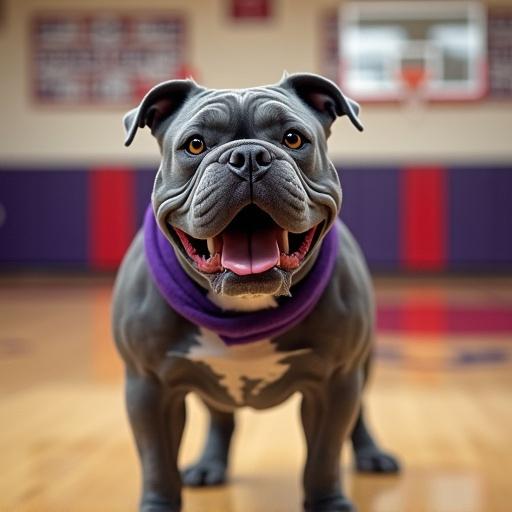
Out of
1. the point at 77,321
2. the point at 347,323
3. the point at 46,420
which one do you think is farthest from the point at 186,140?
the point at 77,321

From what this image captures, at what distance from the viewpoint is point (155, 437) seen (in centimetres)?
184

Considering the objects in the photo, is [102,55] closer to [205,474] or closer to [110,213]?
[110,213]

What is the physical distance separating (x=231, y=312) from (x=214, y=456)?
69 centimetres

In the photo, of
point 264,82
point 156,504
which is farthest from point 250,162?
point 264,82

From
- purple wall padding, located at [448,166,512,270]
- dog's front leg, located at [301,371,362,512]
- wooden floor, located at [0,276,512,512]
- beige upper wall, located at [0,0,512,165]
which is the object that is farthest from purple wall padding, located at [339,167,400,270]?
dog's front leg, located at [301,371,362,512]

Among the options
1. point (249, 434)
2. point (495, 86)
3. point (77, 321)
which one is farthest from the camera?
point (495, 86)

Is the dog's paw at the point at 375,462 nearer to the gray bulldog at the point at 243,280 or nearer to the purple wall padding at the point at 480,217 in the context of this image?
the gray bulldog at the point at 243,280

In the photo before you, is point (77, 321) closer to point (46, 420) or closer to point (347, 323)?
point (46, 420)

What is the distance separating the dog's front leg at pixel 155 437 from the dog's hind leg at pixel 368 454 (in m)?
0.64

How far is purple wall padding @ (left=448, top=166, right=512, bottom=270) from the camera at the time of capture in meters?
9.37

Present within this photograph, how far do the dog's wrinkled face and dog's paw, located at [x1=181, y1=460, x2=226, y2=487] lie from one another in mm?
709

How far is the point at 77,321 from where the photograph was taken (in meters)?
5.88

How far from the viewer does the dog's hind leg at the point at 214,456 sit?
88.9 inches

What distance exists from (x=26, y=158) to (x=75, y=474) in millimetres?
8123
